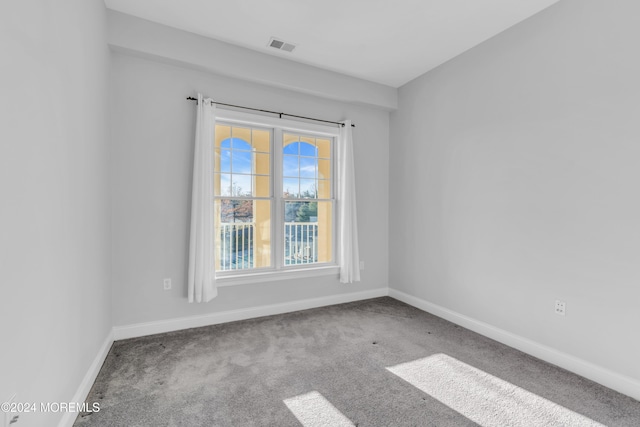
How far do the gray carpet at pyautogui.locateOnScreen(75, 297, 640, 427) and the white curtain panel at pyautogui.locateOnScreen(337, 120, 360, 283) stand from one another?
0.92 meters

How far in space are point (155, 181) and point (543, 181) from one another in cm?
349

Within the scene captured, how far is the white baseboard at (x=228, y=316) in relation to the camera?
290cm

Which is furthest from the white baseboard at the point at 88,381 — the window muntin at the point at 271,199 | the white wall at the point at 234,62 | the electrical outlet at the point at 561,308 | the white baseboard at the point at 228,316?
the electrical outlet at the point at 561,308

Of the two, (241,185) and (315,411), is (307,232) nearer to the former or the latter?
(241,185)

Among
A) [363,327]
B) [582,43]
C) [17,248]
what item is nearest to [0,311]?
[17,248]

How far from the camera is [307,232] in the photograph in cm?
408

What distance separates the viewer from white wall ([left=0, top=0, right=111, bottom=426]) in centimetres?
114

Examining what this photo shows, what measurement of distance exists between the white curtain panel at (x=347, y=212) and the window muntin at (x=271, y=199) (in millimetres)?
179

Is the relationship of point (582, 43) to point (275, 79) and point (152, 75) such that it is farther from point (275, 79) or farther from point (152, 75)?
point (152, 75)

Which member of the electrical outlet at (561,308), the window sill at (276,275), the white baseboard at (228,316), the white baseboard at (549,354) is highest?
the window sill at (276,275)

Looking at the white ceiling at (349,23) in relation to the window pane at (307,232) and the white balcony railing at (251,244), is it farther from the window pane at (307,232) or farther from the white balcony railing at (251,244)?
the white balcony railing at (251,244)

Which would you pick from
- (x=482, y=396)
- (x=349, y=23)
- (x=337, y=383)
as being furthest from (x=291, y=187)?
(x=482, y=396)

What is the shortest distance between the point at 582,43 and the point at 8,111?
3471 millimetres

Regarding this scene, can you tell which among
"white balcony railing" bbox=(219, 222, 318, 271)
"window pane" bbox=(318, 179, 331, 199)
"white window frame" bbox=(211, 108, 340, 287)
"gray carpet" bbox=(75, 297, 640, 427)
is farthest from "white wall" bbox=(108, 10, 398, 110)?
"gray carpet" bbox=(75, 297, 640, 427)
